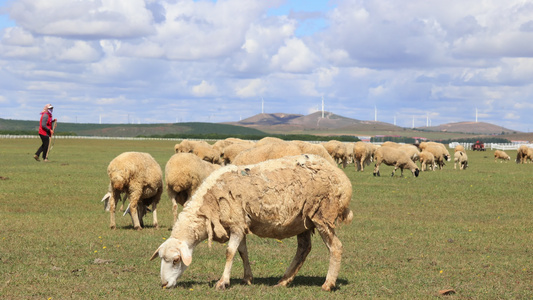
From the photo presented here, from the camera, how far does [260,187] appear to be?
32.3 ft

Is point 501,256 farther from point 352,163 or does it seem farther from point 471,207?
point 352,163

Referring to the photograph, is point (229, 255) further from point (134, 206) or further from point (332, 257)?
point (134, 206)

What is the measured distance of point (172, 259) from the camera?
9.59 metres

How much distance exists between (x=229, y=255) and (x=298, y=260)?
4.32ft

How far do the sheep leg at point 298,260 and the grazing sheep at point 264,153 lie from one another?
7.21 meters

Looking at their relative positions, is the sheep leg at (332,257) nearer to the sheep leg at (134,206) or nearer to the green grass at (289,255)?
the green grass at (289,255)

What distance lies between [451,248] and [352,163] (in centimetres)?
4440

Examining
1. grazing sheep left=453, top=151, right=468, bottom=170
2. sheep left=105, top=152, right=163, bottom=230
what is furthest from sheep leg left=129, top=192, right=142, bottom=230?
grazing sheep left=453, top=151, right=468, bottom=170

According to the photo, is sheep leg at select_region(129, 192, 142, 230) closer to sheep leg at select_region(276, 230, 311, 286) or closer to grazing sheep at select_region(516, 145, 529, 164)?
sheep leg at select_region(276, 230, 311, 286)

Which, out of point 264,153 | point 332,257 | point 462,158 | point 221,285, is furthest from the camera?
point 462,158

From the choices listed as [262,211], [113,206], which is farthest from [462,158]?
[262,211]

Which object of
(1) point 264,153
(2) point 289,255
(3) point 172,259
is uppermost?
(1) point 264,153

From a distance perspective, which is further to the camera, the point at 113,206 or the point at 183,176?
the point at 183,176

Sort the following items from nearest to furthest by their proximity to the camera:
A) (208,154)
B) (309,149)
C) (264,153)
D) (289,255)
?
(289,255) → (264,153) → (309,149) → (208,154)
